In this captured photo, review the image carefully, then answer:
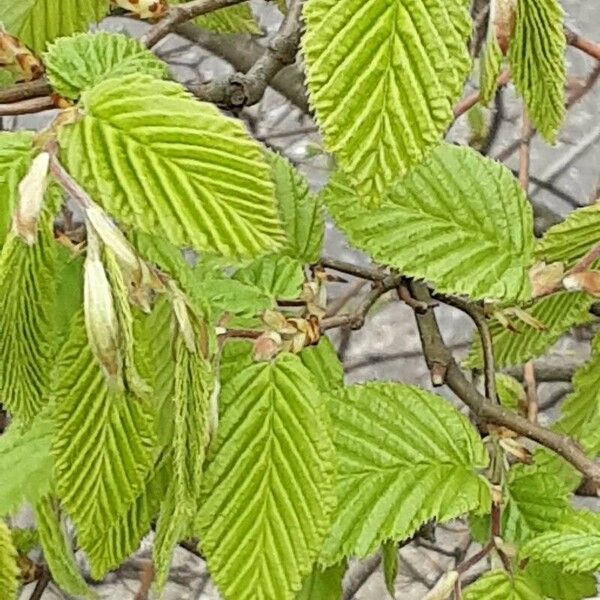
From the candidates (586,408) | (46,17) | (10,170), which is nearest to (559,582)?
(586,408)

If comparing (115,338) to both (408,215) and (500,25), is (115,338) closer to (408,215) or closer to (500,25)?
(500,25)

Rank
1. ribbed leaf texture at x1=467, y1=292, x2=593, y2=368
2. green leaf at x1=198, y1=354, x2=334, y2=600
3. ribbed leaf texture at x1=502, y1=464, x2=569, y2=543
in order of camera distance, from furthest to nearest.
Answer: ribbed leaf texture at x1=467, y1=292, x2=593, y2=368 < ribbed leaf texture at x1=502, y1=464, x2=569, y2=543 < green leaf at x1=198, y1=354, x2=334, y2=600

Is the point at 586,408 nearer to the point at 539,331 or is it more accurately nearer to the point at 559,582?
the point at 539,331

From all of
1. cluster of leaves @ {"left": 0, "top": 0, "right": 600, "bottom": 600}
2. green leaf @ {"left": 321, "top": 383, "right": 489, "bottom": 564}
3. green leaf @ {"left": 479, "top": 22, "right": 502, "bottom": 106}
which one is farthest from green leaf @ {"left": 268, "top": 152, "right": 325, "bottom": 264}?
green leaf @ {"left": 479, "top": 22, "right": 502, "bottom": 106}

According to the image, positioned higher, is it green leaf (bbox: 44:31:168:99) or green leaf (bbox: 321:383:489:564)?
green leaf (bbox: 44:31:168:99)

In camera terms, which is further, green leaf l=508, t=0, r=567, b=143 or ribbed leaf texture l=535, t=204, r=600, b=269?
ribbed leaf texture l=535, t=204, r=600, b=269

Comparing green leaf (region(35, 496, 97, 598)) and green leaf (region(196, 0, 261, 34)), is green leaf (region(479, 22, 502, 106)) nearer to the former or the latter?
green leaf (region(35, 496, 97, 598))

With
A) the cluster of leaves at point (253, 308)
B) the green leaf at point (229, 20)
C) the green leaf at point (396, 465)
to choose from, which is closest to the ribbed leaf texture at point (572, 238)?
the cluster of leaves at point (253, 308)
